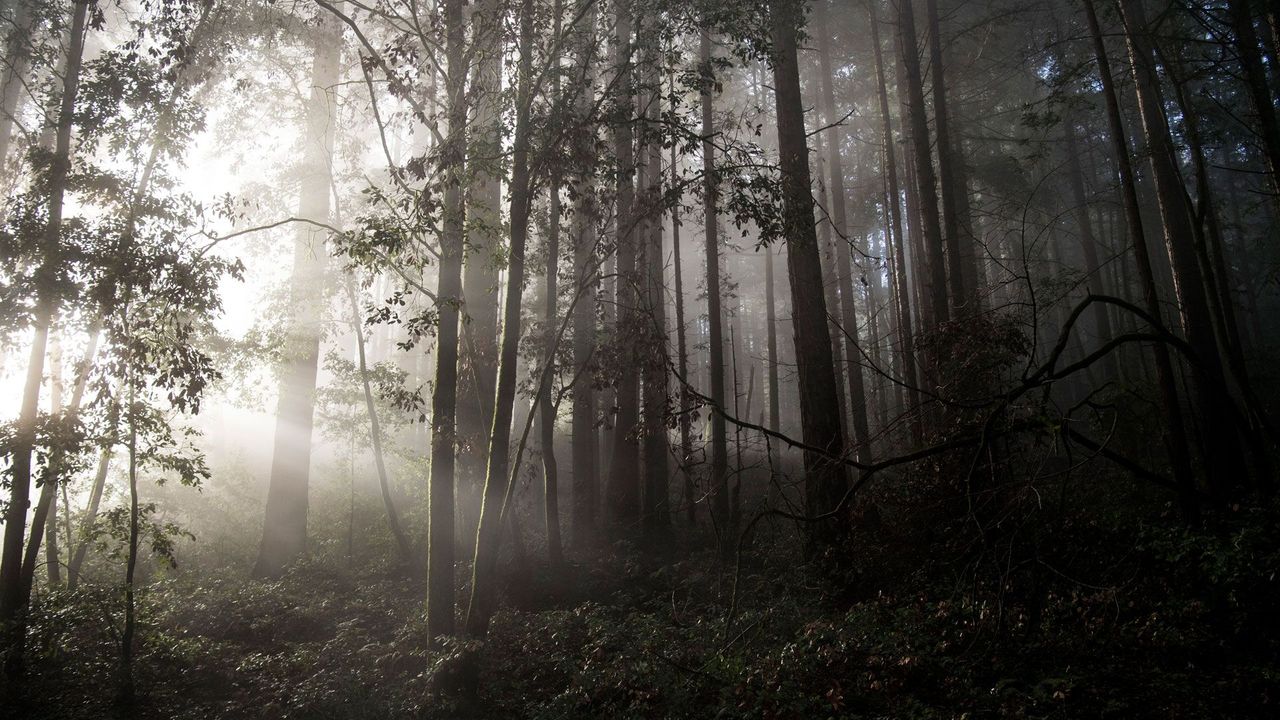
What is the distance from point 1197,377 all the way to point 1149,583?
10.7ft

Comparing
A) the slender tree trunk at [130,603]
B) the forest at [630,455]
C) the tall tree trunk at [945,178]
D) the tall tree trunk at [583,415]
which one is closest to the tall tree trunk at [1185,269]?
the forest at [630,455]

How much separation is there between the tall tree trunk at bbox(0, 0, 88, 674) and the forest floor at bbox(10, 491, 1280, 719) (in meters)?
0.50

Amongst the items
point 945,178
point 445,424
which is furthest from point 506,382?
point 945,178

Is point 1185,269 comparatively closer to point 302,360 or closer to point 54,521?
point 302,360

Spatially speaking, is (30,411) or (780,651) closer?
(780,651)

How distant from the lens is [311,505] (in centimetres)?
1977

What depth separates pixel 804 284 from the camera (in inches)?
360

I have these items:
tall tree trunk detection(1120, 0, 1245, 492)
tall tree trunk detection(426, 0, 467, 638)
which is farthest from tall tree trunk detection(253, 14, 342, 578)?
tall tree trunk detection(1120, 0, 1245, 492)

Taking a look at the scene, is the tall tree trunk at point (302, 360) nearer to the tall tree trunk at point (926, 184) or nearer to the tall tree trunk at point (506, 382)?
the tall tree trunk at point (506, 382)

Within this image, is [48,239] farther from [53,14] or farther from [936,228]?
[936,228]

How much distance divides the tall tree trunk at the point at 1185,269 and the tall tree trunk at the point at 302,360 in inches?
652

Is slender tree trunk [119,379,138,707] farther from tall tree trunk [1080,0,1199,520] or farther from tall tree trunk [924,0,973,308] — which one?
tall tree trunk [924,0,973,308]

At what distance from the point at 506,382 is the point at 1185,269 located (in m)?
10.6

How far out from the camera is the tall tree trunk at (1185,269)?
335 inches
